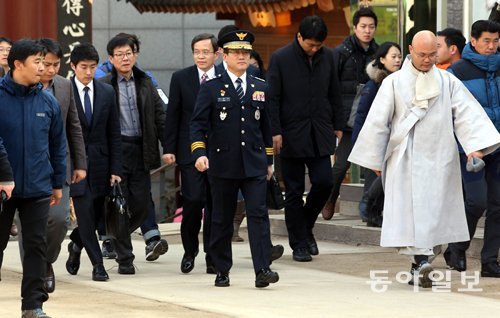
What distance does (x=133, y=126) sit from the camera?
12.4 meters

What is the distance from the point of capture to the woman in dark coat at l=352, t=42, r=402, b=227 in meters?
12.9

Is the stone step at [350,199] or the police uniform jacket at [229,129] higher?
the police uniform jacket at [229,129]

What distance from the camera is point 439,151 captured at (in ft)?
35.3

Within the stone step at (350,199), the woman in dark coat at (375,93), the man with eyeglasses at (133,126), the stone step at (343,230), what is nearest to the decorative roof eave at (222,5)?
the stone step at (350,199)

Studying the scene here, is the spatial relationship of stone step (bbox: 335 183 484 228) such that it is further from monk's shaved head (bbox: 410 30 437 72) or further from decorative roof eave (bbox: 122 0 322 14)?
decorative roof eave (bbox: 122 0 322 14)

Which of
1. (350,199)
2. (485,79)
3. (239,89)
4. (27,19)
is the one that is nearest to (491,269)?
(485,79)

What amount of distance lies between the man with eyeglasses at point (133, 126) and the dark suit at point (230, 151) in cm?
124

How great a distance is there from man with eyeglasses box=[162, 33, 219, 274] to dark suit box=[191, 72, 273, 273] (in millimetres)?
926

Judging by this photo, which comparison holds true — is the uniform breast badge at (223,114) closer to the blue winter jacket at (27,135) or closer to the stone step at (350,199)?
the blue winter jacket at (27,135)

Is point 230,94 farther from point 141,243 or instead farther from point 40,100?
point 141,243

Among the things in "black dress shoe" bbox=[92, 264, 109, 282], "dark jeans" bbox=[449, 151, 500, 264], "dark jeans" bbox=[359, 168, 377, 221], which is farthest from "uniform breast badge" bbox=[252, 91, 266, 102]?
"dark jeans" bbox=[359, 168, 377, 221]

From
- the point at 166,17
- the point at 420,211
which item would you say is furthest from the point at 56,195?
the point at 166,17

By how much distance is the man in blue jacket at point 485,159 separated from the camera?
1136cm

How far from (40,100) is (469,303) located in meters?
3.07
